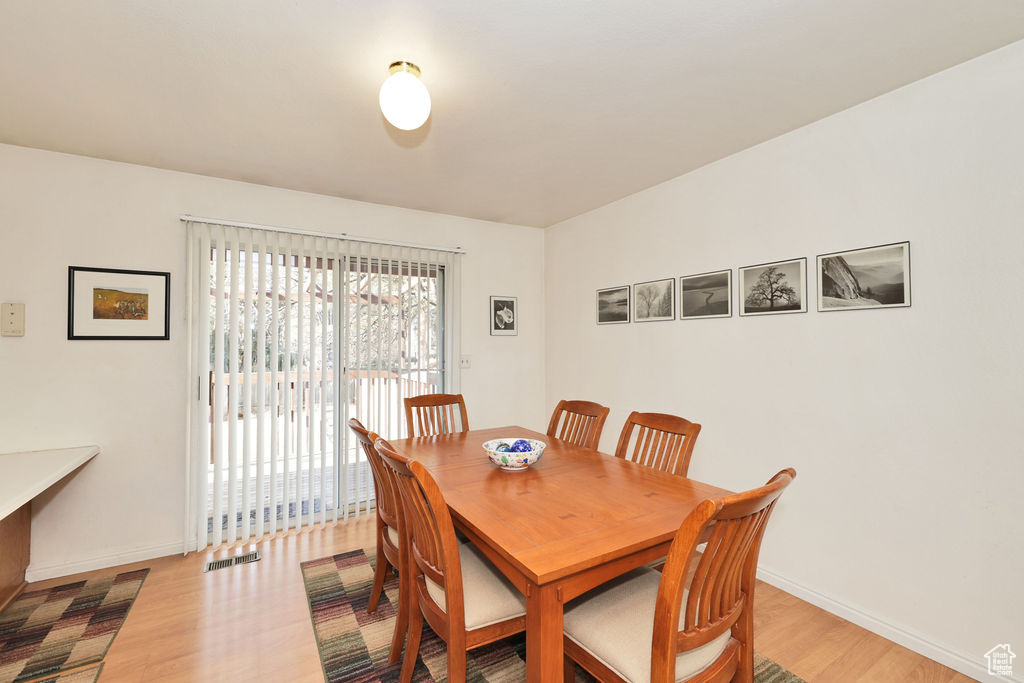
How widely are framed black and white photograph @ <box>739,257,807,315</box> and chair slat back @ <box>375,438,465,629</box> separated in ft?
7.05

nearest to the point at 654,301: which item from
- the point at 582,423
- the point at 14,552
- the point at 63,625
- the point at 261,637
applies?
the point at 582,423

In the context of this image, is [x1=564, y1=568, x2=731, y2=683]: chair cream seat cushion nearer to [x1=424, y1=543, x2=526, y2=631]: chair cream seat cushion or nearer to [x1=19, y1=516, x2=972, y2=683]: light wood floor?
[x1=424, y1=543, x2=526, y2=631]: chair cream seat cushion

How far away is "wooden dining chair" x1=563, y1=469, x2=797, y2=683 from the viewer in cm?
102

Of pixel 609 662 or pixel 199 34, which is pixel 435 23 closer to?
pixel 199 34

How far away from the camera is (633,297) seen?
132 inches

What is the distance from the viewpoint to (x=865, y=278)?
2.09 metres

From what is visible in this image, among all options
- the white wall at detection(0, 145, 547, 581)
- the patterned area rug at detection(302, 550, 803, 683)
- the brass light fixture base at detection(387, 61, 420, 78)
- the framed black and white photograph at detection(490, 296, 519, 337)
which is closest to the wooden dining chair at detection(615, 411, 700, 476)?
the patterned area rug at detection(302, 550, 803, 683)

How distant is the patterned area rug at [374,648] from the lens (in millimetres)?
1754

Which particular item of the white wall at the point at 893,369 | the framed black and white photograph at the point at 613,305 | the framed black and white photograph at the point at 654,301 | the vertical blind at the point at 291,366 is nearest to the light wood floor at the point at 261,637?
the white wall at the point at 893,369

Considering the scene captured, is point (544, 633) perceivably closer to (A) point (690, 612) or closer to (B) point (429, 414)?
(A) point (690, 612)

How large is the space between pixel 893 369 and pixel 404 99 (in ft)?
8.01

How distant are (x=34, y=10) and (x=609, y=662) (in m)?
2.81

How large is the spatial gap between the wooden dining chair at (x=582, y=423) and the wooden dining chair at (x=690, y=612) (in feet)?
3.38

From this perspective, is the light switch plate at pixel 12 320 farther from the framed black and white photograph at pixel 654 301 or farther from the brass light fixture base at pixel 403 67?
the framed black and white photograph at pixel 654 301
